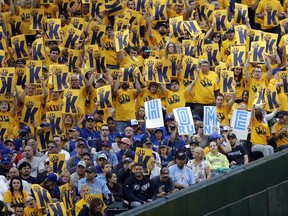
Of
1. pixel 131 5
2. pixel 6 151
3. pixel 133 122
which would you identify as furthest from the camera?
pixel 131 5

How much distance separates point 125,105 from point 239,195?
3.45m

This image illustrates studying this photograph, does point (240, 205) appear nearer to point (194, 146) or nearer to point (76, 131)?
point (194, 146)

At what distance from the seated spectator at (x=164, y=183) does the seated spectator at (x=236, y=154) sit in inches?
84.6

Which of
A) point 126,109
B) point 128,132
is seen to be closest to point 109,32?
point 126,109

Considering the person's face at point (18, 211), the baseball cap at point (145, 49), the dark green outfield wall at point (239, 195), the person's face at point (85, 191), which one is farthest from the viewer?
the baseball cap at point (145, 49)

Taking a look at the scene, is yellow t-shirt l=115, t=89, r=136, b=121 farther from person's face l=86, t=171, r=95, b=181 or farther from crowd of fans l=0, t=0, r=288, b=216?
person's face l=86, t=171, r=95, b=181

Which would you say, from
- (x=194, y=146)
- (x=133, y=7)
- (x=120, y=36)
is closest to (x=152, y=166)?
(x=194, y=146)

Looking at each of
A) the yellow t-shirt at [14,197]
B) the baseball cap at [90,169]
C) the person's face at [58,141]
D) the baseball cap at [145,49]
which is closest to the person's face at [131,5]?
the baseball cap at [145,49]

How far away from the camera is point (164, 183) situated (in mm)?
25703

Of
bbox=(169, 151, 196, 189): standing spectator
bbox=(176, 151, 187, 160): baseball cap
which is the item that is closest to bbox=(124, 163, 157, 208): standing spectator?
bbox=(169, 151, 196, 189): standing spectator

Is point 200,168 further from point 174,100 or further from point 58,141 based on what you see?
point 174,100

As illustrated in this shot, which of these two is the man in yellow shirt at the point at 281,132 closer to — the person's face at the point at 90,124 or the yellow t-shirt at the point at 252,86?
the yellow t-shirt at the point at 252,86

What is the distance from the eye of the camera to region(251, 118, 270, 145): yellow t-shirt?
28.5 meters

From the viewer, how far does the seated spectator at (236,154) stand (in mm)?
27594
